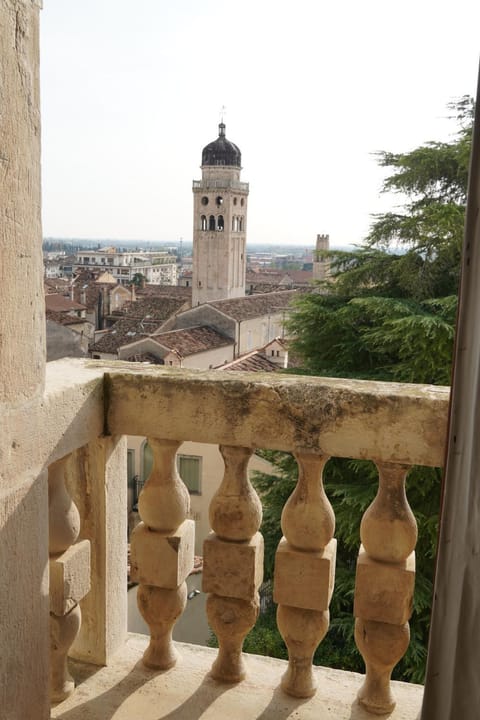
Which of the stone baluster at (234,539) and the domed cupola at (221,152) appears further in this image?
the domed cupola at (221,152)

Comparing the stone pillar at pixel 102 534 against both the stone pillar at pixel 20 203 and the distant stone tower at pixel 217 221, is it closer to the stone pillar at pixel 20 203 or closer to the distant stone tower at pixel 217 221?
the stone pillar at pixel 20 203

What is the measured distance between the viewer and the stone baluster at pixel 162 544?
1661 millimetres

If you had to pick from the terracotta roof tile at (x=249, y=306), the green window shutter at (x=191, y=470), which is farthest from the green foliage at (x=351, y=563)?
the terracotta roof tile at (x=249, y=306)

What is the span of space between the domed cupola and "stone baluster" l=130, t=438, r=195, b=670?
6399cm

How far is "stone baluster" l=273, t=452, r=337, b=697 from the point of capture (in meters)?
1.55

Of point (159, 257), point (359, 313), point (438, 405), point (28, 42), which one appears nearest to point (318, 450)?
point (438, 405)

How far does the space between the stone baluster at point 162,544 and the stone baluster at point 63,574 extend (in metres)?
0.13

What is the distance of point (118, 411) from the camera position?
1.68m

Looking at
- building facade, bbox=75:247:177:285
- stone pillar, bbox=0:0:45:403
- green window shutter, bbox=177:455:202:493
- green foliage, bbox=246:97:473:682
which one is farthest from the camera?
building facade, bbox=75:247:177:285

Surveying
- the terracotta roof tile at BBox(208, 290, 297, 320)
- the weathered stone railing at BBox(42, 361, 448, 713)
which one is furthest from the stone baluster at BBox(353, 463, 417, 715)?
the terracotta roof tile at BBox(208, 290, 297, 320)

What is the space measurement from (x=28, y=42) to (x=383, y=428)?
99cm

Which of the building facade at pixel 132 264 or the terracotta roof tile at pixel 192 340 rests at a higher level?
the building facade at pixel 132 264

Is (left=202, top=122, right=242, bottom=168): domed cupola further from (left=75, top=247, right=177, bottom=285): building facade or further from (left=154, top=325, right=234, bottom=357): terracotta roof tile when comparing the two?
(left=75, top=247, right=177, bottom=285): building facade

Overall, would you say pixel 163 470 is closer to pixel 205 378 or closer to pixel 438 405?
pixel 205 378
